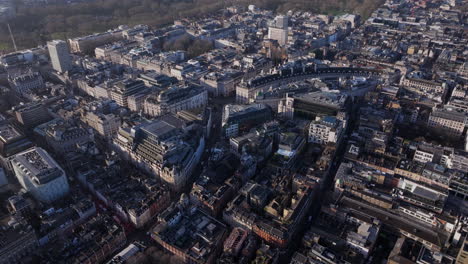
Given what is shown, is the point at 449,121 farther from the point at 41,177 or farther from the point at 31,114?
the point at 31,114

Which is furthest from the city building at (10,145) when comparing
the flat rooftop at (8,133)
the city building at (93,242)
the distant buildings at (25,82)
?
the distant buildings at (25,82)

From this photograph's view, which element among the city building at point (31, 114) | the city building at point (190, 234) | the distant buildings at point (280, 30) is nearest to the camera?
the city building at point (190, 234)

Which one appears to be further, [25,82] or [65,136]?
[25,82]

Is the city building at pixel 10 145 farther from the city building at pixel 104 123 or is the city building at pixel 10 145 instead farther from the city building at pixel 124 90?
the city building at pixel 124 90

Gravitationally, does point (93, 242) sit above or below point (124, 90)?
below

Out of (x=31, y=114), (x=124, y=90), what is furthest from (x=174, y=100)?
(x=31, y=114)

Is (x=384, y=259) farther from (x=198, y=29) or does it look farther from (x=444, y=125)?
(x=198, y=29)
